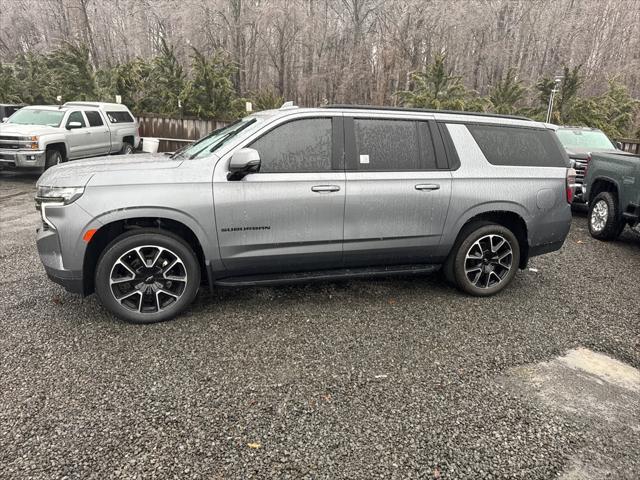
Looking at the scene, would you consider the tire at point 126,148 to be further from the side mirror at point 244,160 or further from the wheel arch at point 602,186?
the wheel arch at point 602,186

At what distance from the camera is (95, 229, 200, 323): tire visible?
3.57 meters

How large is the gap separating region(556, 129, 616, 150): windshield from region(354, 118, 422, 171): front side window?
7278 millimetres

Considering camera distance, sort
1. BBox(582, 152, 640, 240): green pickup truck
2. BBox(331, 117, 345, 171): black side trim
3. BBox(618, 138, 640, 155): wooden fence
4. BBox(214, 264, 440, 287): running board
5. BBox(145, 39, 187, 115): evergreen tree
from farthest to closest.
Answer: BBox(145, 39, 187, 115): evergreen tree → BBox(618, 138, 640, 155): wooden fence → BBox(582, 152, 640, 240): green pickup truck → BBox(331, 117, 345, 171): black side trim → BBox(214, 264, 440, 287): running board

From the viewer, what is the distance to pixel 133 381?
9.73 ft

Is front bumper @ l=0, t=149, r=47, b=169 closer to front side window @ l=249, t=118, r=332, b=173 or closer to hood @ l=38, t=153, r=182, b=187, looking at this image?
hood @ l=38, t=153, r=182, b=187

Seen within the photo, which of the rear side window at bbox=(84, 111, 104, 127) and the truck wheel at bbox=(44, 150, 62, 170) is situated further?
the rear side window at bbox=(84, 111, 104, 127)

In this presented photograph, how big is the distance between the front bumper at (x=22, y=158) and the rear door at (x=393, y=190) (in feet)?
31.5

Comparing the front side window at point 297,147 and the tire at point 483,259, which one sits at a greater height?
the front side window at point 297,147

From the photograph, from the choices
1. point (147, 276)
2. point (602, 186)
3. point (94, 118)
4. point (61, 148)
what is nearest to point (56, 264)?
point (147, 276)

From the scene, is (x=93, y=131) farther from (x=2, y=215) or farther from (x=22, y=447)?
(x=22, y=447)

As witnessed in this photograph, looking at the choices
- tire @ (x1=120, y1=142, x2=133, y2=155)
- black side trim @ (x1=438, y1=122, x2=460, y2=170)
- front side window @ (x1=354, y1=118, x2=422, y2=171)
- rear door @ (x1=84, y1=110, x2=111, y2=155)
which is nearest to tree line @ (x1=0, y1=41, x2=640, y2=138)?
tire @ (x1=120, y1=142, x2=133, y2=155)

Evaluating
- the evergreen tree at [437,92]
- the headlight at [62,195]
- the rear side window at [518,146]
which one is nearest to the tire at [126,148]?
the evergreen tree at [437,92]

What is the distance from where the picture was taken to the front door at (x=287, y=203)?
12.2 feet

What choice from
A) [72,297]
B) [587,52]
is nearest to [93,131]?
[72,297]
